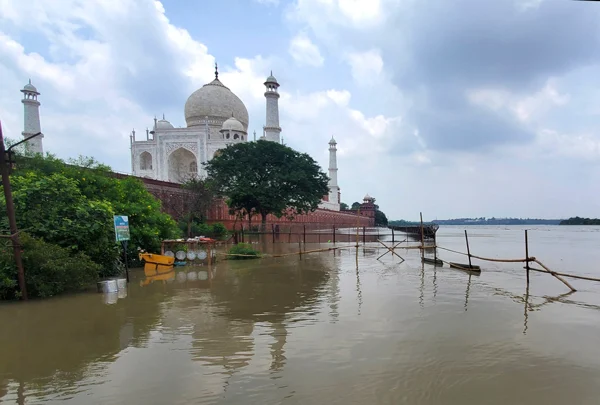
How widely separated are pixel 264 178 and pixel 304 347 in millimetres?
25938

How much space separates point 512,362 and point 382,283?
6425 millimetres

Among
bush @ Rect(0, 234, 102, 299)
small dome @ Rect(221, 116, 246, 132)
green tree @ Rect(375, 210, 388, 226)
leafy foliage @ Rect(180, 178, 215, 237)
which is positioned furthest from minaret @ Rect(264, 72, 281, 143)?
green tree @ Rect(375, 210, 388, 226)

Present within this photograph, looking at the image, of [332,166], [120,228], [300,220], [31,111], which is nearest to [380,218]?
[332,166]

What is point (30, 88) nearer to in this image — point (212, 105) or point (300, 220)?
point (212, 105)

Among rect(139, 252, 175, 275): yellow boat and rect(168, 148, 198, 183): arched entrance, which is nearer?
rect(139, 252, 175, 275): yellow boat

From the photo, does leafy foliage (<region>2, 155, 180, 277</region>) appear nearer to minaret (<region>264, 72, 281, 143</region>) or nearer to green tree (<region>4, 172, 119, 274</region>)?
green tree (<region>4, 172, 119, 274</region>)

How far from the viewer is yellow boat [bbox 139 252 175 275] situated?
44.3 feet

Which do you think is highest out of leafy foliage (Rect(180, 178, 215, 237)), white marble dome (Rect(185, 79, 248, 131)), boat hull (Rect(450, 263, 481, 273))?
white marble dome (Rect(185, 79, 248, 131))

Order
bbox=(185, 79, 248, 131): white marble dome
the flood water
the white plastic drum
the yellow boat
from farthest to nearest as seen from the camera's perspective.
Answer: bbox=(185, 79, 248, 131): white marble dome
the yellow boat
the white plastic drum
the flood water

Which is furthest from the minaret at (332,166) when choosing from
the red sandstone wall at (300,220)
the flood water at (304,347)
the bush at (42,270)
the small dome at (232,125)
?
the bush at (42,270)

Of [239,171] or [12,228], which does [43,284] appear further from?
[239,171]

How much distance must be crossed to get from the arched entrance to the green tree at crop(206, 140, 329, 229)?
16467mm

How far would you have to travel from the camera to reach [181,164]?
48.6 meters

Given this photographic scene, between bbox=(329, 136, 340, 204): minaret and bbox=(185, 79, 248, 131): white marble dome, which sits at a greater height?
bbox=(185, 79, 248, 131): white marble dome
